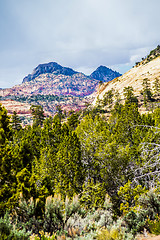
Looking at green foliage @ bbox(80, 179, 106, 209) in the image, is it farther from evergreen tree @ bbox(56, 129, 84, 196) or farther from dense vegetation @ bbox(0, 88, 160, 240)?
evergreen tree @ bbox(56, 129, 84, 196)

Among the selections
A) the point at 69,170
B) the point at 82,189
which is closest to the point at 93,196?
the point at 82,189

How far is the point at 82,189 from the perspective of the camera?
15070mm

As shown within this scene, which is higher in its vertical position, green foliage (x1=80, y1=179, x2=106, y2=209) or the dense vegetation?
the dense vegetation

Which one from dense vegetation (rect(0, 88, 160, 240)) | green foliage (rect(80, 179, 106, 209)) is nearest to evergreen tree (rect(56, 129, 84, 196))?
dense vegetation (rect(0, 88, 160, 240))

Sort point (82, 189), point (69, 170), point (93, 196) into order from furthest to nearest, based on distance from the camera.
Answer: point (69, 170)
point (82, 189)
point (93, 196)

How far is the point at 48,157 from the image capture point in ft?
53.8

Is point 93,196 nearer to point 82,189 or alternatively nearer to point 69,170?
point 82,189

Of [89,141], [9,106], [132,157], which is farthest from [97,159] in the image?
[9,106]

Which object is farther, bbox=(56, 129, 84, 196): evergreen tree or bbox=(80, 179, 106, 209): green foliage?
bbox=(56, 129, 84, 196): evergreen tree

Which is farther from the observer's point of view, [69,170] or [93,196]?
[69,170]

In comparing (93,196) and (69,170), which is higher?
(69,170)

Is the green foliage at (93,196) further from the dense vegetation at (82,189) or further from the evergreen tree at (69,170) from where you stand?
the evergreen tree at (69,170)

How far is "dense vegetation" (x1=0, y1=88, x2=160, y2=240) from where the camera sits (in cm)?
793

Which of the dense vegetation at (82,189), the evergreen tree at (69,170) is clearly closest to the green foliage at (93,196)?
the dense vegetation at (82,189)
